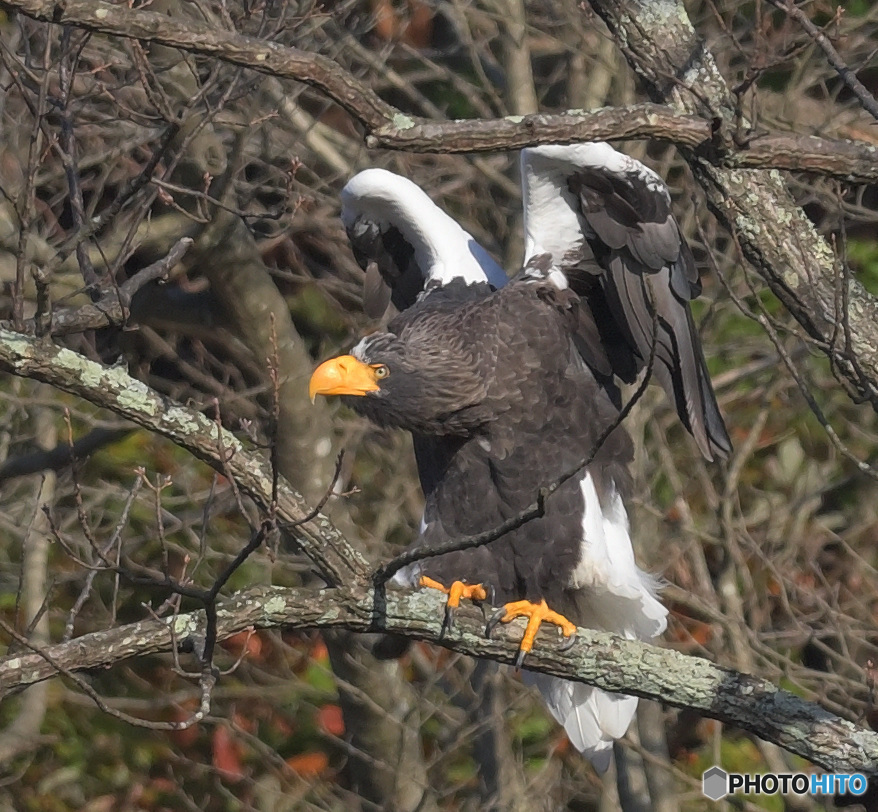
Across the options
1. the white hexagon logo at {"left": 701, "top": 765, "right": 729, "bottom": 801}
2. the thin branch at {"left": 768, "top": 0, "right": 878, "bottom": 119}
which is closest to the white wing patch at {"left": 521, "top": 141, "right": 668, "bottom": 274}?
the thin branch at {"left": 768, "top": 0, "right": 878, "bottom": 119}

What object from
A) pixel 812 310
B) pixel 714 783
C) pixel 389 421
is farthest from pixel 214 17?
pixel 714 783

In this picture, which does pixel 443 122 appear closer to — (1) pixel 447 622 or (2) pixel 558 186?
(1) pixel 447 622

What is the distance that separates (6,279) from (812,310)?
2966mm

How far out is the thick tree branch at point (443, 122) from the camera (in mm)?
2477

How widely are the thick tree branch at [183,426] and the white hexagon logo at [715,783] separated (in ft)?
10.2

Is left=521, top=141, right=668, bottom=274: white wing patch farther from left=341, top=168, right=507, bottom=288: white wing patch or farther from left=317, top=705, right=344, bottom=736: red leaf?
left=317, top=705, right=344, bottom=736: red leaf

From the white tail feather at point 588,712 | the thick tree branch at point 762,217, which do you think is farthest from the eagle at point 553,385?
the thick tree branch at point 762,217

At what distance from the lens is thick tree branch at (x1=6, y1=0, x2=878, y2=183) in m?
2.48

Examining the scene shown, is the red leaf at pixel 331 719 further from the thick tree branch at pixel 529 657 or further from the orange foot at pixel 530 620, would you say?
the thick tree branch at pixel 529 657

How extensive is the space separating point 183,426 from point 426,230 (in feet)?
6.49

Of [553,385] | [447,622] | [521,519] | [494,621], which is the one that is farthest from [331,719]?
[521,519]

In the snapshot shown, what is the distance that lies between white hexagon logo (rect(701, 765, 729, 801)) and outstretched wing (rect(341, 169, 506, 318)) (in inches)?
95.6

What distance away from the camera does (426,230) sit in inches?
191

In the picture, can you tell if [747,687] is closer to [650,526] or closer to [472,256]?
[472,256]
